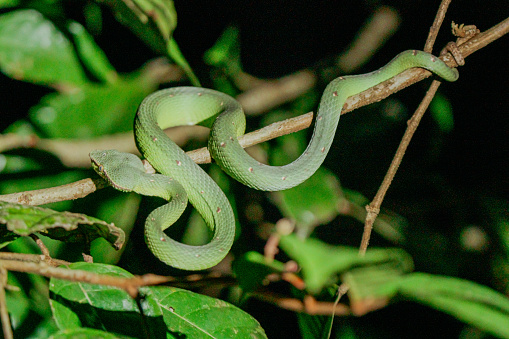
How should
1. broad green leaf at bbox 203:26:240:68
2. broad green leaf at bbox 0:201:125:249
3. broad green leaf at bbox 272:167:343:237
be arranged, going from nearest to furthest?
broad green leaf at bbox 0:201:125:249
broad green leaf at bbox 272:167:343:237
broad green leaf at bbox 203:26:240:68

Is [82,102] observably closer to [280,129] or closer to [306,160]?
[280,129]

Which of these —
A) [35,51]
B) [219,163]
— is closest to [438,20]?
[219,163]

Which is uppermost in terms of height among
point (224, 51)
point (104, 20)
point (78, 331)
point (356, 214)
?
point (224, 51)

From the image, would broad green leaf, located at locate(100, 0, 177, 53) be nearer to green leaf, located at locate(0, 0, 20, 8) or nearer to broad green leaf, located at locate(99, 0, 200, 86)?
broad green leaf, located at locate(99, 0, 200, 86)

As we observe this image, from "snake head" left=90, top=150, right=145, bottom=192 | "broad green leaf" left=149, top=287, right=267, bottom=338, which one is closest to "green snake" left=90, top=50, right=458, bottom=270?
"snake head" left=90, top=150, right=145, bottom=192

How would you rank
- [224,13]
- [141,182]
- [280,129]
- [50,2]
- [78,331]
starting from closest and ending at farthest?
[78,331] → [280,129] → [141,182] → [50,2] → [224,13]

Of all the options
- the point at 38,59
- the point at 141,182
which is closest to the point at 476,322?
the point at 141,182

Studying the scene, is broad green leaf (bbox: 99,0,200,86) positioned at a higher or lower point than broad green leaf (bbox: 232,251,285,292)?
higher

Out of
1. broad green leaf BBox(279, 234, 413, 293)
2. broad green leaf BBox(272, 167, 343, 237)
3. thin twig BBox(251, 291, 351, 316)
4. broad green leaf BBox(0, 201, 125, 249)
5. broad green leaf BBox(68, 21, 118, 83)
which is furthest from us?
broad green leaf BBox(68, 21, 118, 83)
